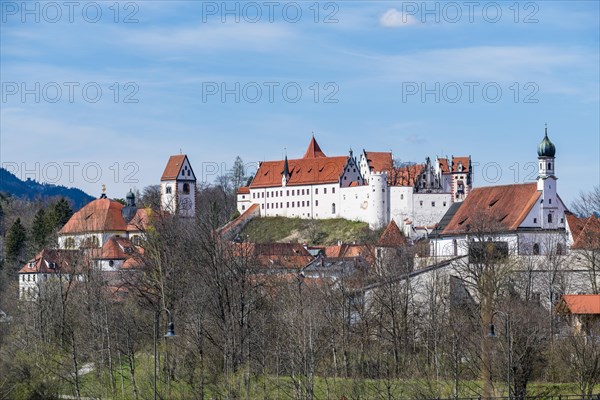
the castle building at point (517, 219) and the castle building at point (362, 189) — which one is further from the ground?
the castle building at point (362, 189)

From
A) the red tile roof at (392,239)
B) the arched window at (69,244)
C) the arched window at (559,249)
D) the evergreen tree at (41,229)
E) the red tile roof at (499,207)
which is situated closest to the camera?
the arched window at (559,249)

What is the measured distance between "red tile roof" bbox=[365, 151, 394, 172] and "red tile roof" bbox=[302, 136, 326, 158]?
1172 cm

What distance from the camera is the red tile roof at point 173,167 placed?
4978 inches

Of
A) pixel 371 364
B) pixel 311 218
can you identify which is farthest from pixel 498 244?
pixel 311 218

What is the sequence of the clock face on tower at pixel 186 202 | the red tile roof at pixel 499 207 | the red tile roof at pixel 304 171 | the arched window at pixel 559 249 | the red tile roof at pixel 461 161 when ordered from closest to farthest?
the arched window at pixel 559 249 < the red tile roof at pixel 499 207 < the clock face on tower at pixel 186 202 < the red tile roof at pixel 304 171 < the red tile roof at pixel 461 161

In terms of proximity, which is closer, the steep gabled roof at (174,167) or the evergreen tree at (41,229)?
the evergreen tree at (41,229)

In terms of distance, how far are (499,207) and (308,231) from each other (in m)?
39.5

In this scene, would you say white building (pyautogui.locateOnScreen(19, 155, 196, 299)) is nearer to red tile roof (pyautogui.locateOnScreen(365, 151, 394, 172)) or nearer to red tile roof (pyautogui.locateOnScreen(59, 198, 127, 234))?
red tile roof (pyautogui.locateOnScreen(59, 198, 127, 234))

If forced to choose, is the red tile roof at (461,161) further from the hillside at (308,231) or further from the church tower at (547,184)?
the church tower at (547,184)

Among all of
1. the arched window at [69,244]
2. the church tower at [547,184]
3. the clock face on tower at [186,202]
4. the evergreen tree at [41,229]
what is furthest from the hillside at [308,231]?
the church tower at [547,184]

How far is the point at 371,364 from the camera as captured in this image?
172ft

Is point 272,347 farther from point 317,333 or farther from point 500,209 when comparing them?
point 500,209

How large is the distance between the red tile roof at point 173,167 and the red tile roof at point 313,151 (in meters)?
21.3

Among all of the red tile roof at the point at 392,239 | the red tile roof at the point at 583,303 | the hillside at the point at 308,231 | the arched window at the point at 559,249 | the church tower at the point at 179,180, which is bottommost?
the red tile roof at the point at 583,303
